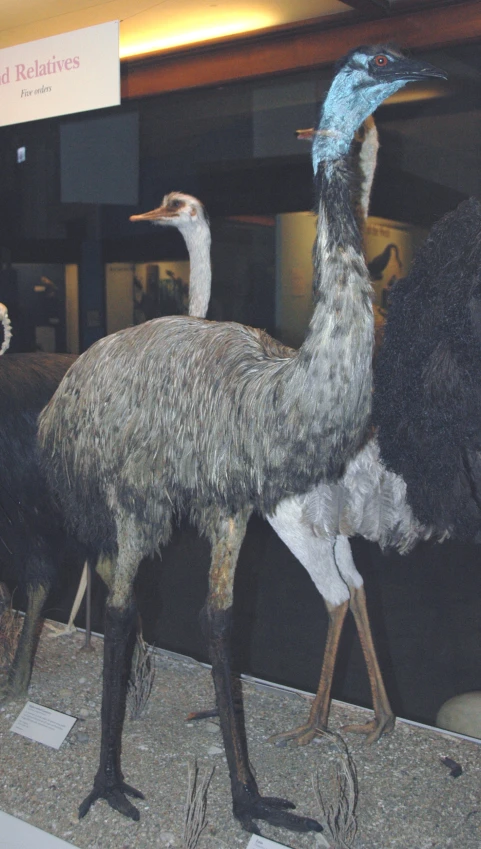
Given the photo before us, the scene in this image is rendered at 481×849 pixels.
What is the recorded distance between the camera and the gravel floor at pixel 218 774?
191cm

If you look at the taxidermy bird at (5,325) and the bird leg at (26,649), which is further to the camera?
the taxidermy bird at (5,325)

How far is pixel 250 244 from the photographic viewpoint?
8.05 feet

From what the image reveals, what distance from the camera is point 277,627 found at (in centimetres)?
295

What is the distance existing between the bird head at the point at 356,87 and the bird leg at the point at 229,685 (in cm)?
80

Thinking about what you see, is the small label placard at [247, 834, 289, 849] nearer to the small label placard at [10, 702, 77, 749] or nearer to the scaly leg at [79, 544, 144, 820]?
the scaly leg at [79, 544, 144, 820]

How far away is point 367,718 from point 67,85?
74.7 inches

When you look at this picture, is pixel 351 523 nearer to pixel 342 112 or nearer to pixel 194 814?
pixel 194 814

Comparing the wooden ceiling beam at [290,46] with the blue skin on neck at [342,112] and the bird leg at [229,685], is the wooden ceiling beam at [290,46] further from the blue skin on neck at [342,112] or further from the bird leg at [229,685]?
the bird leg at [229,685]

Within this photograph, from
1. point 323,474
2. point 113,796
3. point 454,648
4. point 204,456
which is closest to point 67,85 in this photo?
point 204,456

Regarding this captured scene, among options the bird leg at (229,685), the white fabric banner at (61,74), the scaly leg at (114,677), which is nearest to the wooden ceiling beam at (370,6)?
the white fabric banner at (61,74)

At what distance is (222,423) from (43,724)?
1140mm

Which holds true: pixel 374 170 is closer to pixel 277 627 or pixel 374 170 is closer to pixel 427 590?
pixel 427 590

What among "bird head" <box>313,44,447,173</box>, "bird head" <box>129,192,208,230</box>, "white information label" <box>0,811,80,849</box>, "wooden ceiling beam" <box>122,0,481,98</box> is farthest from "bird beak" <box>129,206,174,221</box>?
"white information label" <box>0,811,80,849</box>

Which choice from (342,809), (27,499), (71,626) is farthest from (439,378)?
(71,626)
